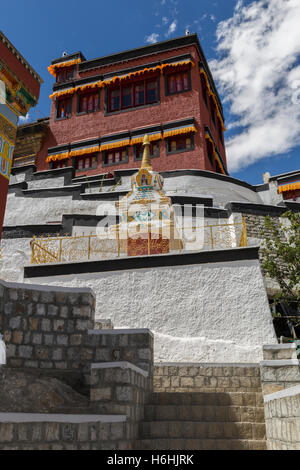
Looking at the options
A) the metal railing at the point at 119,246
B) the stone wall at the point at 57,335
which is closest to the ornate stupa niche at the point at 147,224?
the metal railing at the point at 119,246

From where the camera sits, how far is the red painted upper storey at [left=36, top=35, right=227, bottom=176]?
80.4ft

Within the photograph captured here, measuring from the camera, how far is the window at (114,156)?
25922 mm

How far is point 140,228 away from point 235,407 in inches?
287

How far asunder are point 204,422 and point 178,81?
79.7 feet

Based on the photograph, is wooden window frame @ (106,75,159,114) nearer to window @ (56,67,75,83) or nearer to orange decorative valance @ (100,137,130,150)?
orange decorative valance @ (100,137,130,150)

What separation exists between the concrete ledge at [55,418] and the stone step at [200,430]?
0.77 m

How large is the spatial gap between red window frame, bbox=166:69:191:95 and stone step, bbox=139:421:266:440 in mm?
23333

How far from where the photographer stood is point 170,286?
10.3m

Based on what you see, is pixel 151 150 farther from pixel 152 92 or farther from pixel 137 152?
pixel 152 92

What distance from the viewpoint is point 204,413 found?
6.02 meters

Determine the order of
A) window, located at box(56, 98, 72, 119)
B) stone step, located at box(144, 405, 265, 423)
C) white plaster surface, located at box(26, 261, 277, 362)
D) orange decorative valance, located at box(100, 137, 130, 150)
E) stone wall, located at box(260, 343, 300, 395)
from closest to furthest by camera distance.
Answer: stone step, located at box(144, 405, 265, 423), stone wall, located at box(260, 343, 300, 395), white plaster surface, located at box(26, 261, 277, 362), orange decorative valance, located at box(100, 137, 130, 150), window, located at box(56, 98, 72, 119)

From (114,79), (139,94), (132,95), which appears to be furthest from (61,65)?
(139,94)

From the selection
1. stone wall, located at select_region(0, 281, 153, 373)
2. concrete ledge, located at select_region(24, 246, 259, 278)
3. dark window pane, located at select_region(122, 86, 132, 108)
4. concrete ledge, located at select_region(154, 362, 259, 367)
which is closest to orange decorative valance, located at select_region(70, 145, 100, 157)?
dark window pane, located at select_region(122, 86, 132, 108)

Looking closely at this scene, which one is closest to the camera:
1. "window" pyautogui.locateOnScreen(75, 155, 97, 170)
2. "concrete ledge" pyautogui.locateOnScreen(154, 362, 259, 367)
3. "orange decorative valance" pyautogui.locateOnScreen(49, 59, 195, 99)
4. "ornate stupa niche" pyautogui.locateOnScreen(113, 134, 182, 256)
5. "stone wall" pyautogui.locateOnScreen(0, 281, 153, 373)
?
"stone wall" pyautogui.locateOnScreen(0, 281, 153, 373)
